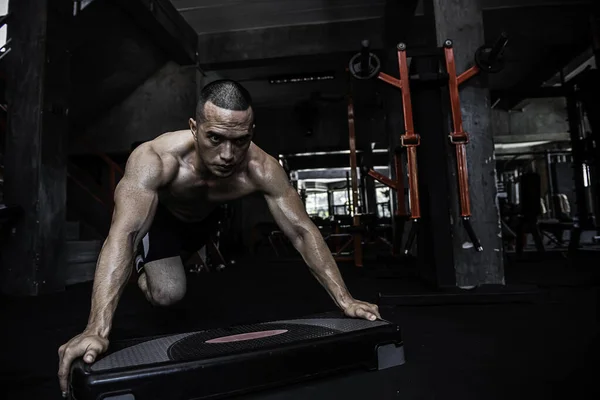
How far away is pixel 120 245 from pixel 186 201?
1.78ft

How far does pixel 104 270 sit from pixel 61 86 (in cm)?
266

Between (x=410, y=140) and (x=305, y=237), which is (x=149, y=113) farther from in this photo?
(x=305, y=237)

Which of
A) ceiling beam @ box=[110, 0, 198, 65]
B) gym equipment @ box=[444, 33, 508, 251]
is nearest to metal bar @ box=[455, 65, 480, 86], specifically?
gym equipment @ box=[444, 33, 508, 251]

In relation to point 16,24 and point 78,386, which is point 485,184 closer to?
point 78,386

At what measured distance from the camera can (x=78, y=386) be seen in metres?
0.83

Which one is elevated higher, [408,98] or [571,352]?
[408,98]

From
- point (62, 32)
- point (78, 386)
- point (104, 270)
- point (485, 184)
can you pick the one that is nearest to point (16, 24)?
point (62, 32)

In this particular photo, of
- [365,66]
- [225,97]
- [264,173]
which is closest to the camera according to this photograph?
[225,97]

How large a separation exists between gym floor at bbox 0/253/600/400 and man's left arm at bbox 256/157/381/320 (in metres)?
0.23

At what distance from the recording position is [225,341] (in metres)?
1.06

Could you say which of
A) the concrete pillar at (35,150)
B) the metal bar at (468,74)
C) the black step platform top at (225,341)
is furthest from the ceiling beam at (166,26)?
the black step platform top at (225,341)

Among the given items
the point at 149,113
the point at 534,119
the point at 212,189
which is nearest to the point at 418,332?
the point at 212,189

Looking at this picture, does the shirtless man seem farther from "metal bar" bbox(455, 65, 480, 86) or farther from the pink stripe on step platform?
"metal bar" bbox(455, 65, 480, 86)

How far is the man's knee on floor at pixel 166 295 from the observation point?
5.55 ft
